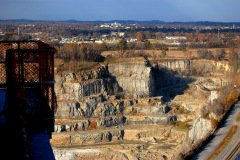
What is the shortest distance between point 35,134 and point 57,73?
1183 inches

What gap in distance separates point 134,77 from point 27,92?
31978 mm

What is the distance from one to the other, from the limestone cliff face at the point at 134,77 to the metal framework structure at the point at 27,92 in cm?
2953

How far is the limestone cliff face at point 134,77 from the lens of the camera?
123 ft

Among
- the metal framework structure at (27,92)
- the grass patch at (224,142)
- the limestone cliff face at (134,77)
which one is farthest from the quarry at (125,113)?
the metal framework structure at (27,92)

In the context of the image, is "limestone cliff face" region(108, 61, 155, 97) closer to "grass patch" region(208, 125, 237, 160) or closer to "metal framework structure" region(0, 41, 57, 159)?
"grass patch" region(208, 125, 237, 160)

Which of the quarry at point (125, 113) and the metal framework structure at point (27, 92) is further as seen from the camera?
the quarry at point (125, 113)

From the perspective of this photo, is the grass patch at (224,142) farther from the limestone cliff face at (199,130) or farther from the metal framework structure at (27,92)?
the metal framework structure at (27,92)

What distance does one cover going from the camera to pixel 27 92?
262 inches

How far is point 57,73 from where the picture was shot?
34.9 m

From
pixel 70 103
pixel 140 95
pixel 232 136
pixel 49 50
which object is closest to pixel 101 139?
pixel 70 103

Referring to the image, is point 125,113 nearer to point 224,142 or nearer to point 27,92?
point 224,142

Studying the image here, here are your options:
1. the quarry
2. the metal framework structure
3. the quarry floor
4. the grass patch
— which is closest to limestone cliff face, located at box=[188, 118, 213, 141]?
the quarry

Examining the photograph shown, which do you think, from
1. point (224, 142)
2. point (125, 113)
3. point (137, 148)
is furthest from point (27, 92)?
point (125, 113)

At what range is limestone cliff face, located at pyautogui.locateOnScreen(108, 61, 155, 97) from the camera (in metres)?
37.6
